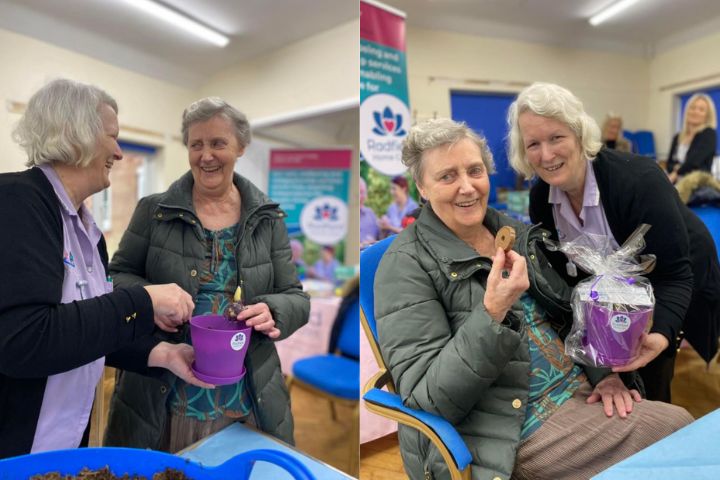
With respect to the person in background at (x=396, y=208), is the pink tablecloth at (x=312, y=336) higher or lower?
lower

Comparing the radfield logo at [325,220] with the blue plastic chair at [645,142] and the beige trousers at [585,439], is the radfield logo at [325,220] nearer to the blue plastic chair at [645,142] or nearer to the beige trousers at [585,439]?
the beige trousers at [585,439]

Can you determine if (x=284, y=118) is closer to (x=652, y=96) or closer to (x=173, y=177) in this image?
(x=173, y=177)

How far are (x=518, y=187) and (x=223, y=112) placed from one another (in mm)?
769

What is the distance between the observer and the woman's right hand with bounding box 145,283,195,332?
843mm

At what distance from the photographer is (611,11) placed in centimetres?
132

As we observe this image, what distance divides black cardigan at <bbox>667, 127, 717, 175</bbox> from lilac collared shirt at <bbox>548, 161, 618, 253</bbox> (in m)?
0.27

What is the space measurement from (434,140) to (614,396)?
83 cm

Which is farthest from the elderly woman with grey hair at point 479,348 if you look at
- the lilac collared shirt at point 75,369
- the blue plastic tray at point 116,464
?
the lilac collared shirt at point 75,369

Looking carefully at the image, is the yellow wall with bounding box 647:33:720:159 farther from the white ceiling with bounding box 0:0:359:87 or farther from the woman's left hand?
the woman's left hand

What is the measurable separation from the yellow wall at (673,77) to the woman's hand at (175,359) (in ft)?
4.27

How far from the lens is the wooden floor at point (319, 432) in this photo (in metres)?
1.16

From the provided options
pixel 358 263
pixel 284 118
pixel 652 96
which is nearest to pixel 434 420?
pixel 358 263

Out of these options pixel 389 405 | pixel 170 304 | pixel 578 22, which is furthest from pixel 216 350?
pixel 578 22

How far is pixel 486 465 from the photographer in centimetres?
118
